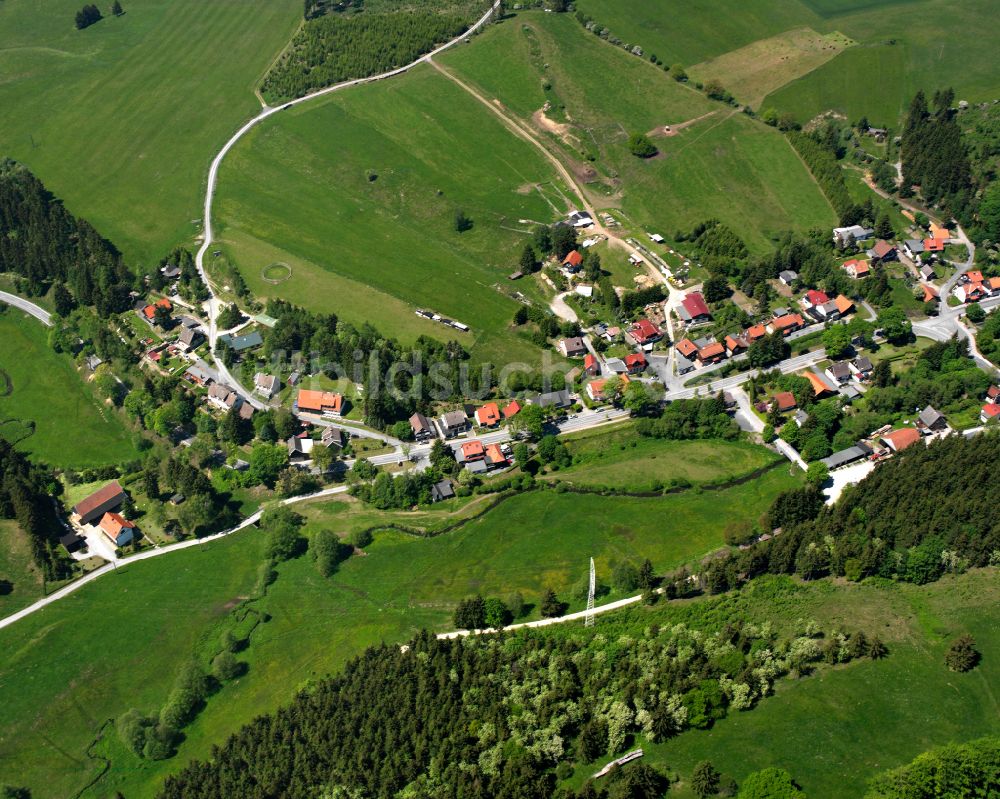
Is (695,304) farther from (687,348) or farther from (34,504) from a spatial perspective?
(34,504)

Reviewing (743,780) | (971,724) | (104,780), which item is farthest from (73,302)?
(971,724)

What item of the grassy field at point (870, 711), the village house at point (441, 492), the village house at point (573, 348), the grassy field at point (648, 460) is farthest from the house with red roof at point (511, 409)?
the grassy field at point (870, 711)

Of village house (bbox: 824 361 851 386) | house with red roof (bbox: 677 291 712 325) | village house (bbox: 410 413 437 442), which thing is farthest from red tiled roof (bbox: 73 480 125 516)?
village house (bbox: 824 361 851 386)

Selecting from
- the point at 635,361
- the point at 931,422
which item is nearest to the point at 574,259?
the point at 635,361

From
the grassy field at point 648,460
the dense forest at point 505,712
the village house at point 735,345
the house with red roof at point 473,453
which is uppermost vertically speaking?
the village house at point 735,345

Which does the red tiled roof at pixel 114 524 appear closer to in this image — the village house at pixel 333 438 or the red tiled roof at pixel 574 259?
the village house at pixel 333 438

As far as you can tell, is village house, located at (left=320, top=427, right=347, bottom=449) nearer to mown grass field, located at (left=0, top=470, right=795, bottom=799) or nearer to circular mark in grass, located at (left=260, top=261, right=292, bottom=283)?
mown grass field, located at (left=0, top=470, right=795, bottom=799)
